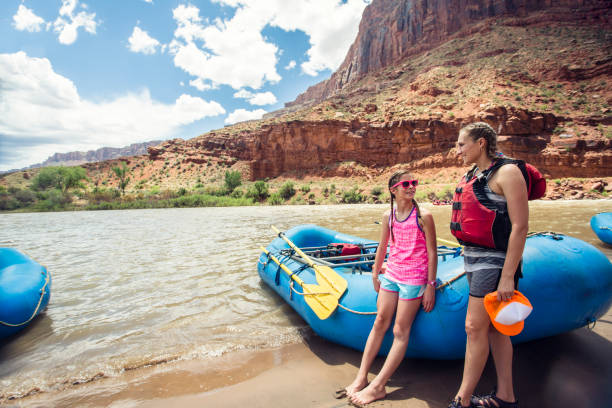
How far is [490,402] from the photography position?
5.52 ft

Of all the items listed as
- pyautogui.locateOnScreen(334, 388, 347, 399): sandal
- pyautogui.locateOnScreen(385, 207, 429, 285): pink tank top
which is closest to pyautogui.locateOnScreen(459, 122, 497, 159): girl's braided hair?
pyautogui.locateOnScreen(385, 207, 429, 285): pink tank top

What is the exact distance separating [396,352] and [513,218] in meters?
1.22

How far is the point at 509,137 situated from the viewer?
29.5 metres

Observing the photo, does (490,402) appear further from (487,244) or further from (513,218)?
(513,218)

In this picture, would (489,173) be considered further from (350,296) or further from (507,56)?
(507,56)

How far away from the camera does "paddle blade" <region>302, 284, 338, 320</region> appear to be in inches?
105

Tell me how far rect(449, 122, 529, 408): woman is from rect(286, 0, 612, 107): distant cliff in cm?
6157

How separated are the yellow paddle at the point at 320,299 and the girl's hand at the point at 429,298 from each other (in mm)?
829

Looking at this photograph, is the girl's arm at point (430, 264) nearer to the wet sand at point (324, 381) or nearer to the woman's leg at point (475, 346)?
the woman's leg at point (475, 346)

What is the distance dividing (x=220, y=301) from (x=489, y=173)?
3.97 meters

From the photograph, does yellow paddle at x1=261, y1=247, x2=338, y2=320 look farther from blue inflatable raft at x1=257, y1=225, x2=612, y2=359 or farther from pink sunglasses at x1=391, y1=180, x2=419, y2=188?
pink sunglasses at x1=391, y1=180, x2=419, y2=188

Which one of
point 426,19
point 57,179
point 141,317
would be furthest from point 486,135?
point 426,19

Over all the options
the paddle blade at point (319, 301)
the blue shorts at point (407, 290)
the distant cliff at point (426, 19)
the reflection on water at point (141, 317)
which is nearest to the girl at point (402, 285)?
the blue shorts at point (407, 290)

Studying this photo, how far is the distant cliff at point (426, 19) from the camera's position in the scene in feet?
143
